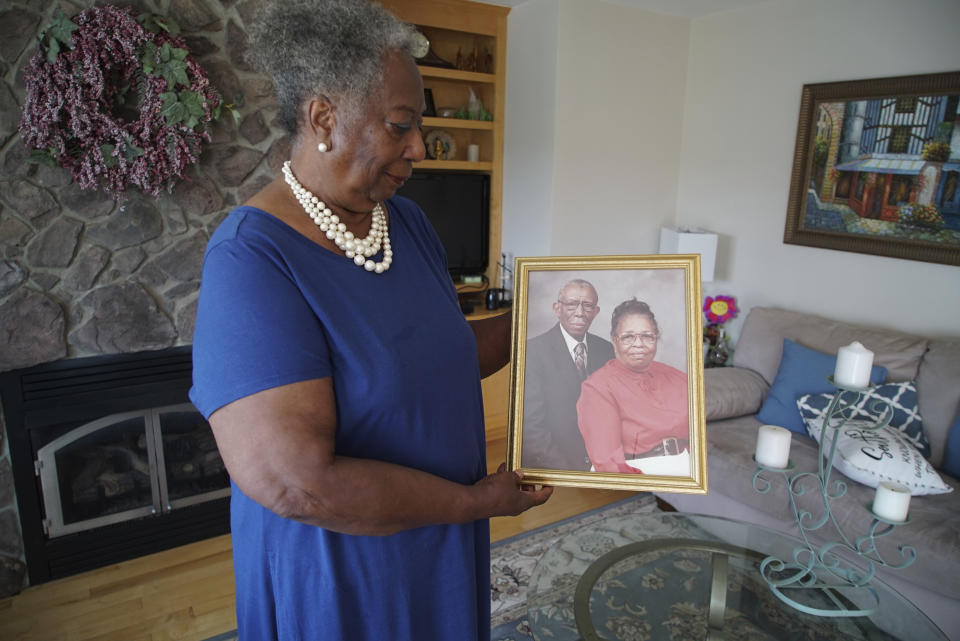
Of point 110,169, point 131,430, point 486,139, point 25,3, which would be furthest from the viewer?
point 486,139

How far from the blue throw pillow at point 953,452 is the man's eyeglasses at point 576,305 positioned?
1.85 meters

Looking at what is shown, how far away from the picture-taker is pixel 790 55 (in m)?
3.10

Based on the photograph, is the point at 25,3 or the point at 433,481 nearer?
the point at 433,481

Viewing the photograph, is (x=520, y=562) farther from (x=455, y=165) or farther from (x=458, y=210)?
(x=455, y=165)

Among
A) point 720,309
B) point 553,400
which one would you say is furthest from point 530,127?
point 553,400

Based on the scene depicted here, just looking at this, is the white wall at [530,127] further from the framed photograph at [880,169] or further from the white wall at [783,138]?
the framed photograph at [880,169]

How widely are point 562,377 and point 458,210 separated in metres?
2.53

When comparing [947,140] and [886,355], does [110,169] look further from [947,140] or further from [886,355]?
[947,140]

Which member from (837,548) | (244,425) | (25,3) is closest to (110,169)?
(25,3)

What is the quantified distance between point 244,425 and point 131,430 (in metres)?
2.10

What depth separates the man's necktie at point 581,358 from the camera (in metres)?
1.25

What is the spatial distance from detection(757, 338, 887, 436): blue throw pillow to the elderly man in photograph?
5.78 feet

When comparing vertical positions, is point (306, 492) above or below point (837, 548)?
above

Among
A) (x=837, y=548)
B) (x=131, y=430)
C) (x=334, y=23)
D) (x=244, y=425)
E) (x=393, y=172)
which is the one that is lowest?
(x=837, y=548)
